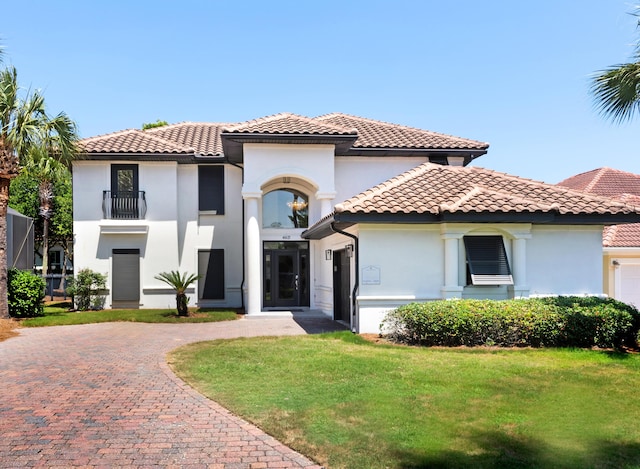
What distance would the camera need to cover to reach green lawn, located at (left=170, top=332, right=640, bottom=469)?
16.5 feet

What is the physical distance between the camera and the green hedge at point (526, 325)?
1062 centimetres

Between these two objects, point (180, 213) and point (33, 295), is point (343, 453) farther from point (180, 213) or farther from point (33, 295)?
point (180, 213)

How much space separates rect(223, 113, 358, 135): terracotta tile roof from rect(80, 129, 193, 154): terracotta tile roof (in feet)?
12.1

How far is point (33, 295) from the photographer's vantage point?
16672mm

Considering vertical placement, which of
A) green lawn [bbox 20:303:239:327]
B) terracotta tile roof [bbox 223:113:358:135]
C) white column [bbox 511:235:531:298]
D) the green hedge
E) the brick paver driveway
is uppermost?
terracotta tile roof [bbox 223:113:358:135]

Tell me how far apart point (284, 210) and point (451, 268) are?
29.3 feet

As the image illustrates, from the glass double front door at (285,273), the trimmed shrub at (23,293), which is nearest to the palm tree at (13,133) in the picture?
the trimmed shrub at (23,293)

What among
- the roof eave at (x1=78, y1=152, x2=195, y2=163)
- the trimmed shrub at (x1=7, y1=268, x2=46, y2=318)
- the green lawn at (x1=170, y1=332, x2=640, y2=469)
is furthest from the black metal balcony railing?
the green lawn at (x1=170, y1=332, x2=640, y2=469)

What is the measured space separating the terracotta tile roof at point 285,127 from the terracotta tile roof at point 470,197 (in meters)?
3.74

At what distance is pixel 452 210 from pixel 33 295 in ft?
44.8

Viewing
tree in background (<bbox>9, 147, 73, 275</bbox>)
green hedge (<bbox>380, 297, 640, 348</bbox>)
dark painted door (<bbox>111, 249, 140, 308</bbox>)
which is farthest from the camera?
tree in background (<bbox>9, 147, 73, 275</bbox>)

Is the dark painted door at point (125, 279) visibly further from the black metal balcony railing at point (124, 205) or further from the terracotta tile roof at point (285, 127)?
the terracotta tile roof at point (285, 127)

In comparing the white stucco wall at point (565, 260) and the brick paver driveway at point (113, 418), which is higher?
the white stucco wall at point (565, 260)

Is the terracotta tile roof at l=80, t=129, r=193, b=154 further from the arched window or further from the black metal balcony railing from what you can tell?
the arched window
